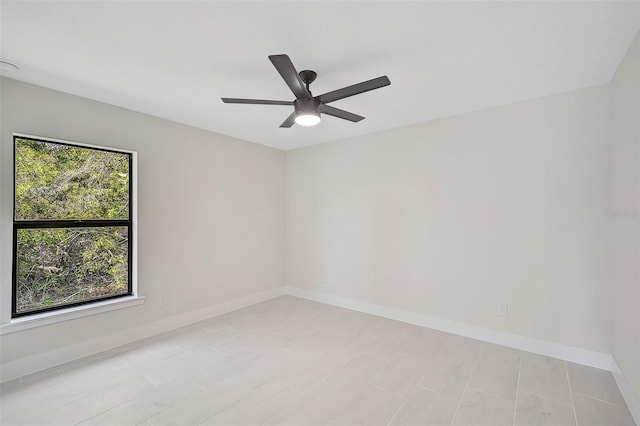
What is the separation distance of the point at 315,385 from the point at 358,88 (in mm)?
2284

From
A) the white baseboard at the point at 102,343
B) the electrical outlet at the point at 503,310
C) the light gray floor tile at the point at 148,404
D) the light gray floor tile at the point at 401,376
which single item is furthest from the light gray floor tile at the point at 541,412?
the white baseboard at the point at 102,343

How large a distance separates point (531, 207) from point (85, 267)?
14.7 ft

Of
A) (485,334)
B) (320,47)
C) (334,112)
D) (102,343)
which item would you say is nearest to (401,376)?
(485,334)

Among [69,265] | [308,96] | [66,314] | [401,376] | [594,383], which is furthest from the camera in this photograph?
[69,265]

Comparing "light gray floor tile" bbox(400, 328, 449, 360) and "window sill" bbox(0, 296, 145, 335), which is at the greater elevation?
"window sill" bbox(0, 296, 145, 335)

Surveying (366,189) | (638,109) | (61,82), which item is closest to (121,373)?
(61,82)

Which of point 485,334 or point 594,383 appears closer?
point 594,383

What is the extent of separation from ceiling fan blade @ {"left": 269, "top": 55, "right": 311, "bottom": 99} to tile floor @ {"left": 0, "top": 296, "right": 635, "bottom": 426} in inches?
88.9

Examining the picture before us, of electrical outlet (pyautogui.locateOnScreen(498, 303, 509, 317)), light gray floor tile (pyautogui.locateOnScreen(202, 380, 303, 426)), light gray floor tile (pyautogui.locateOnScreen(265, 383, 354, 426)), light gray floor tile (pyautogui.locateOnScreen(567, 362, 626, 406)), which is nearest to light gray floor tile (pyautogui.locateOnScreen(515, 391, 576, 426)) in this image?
light gray floor tile (pyautogui.locateOnScreen(567, 362, 626, 406))

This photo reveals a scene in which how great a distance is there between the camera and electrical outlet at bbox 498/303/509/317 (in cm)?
299

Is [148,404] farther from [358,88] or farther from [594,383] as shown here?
[594,383]

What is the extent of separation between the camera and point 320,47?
2.00m

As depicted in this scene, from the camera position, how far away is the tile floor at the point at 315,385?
195cm

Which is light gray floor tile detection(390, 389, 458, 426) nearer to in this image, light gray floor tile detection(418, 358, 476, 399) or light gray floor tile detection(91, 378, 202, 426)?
light gray floor tile detection(418, 358, 476, 399)
